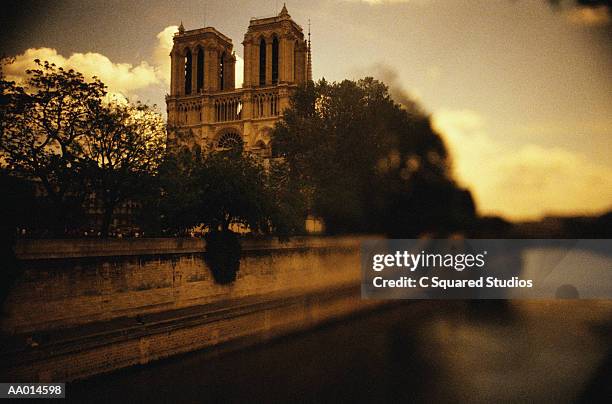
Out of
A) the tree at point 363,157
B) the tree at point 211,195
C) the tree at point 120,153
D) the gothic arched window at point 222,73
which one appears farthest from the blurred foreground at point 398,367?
the gothic arched window at point 222,73

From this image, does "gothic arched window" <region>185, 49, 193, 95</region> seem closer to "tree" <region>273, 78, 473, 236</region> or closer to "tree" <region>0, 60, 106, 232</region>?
"tree" <region>273, 78, 473, 236</region>

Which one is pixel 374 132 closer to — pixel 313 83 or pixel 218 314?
pixel 313 83

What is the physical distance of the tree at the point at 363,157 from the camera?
24.8 m

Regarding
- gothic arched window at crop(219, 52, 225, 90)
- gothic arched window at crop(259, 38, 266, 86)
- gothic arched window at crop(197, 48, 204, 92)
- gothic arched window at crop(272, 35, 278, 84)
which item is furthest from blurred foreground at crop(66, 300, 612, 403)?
gothic arched window at crop(219, 52, 225, 90)

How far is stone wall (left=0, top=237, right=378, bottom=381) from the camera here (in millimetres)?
11570

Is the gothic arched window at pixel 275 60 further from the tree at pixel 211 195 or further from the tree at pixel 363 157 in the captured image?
the tree at pixel 211 195

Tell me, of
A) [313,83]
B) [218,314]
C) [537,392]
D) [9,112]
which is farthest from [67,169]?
[313,83]

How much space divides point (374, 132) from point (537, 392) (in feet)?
63.1

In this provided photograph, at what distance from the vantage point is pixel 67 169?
643 inches

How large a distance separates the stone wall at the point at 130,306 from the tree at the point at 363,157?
5.93m

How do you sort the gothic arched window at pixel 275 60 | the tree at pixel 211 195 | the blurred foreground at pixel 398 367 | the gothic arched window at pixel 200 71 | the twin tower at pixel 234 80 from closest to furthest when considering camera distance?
the blurred foreground at pixel 398 367, the tree at pixel 211 195, the twin tower at pixel 234 80, the gothic arched window at pixel 275 60, the gothic arched window at pixel 200 71

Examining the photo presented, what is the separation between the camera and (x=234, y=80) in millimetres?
78375

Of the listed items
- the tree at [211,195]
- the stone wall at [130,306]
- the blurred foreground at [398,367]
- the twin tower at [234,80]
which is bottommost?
the blurred foreground at [398,367]

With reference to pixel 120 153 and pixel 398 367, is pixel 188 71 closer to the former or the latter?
pixel 120 153
